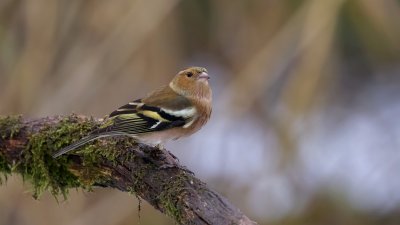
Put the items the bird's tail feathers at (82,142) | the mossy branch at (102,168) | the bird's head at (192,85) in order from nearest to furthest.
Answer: the mossy branch at (102,168) → the bird's tail feathers at (82,142) → the bird's head at (192,85)

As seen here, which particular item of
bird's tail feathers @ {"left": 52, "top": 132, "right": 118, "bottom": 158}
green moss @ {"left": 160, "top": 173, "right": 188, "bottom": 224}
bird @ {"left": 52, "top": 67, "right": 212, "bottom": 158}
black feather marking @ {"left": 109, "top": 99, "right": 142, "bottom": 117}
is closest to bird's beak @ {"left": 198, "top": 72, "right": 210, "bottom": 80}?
bird @ {"left": 52, "top": 67, "right": 212, "bottom": 158}

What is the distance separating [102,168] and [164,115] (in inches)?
14.3

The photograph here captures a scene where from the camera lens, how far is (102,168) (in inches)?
107

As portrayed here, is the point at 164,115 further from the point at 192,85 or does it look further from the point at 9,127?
the point at 9,127

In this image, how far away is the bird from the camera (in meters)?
2.76

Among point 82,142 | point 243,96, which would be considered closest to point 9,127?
point 82,142

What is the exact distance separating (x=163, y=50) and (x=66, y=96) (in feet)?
3.15

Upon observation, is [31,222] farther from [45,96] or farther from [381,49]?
[381,49]

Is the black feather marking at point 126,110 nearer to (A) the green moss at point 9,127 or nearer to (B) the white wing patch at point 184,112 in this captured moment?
(B) the white wing patch at point 184,112

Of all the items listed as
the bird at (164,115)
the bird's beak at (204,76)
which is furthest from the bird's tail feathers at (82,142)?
the bird's beak at (204,76)

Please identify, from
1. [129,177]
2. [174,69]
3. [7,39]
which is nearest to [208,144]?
[174,69]

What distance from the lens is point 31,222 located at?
5488 mm

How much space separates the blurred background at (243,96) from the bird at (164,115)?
230cm

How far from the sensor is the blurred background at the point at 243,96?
5.50m
